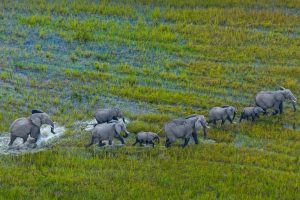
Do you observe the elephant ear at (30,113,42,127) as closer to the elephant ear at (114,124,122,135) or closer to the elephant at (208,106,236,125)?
the elephant ear at (114,124,122,135)

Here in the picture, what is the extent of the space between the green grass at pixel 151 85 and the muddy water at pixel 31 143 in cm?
41

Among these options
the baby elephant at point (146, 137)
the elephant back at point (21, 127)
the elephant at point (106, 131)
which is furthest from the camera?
the baby elephant at point (146, 137)

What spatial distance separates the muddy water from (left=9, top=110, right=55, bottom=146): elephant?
9.2 inches

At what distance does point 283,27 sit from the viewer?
42.0 meters

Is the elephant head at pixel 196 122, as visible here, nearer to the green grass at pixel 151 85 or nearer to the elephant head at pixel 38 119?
the green grass at pixel 151 85

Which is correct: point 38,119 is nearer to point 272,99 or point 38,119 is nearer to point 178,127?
point 178,127

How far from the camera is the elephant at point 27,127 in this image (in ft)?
83.4

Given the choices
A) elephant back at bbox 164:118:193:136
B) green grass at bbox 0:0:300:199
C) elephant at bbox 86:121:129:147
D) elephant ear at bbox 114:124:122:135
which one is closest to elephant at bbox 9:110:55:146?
green grass at bbox 0:0:300:199

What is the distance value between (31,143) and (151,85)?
9309 mm

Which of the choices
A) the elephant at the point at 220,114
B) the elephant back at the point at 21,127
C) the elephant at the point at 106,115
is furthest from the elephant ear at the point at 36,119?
the elephant at the point at 220,114

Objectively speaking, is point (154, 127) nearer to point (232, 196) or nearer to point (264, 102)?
point (264, 102)

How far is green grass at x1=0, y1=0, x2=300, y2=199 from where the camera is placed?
2227 centimetres

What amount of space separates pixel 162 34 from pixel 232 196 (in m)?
20.1

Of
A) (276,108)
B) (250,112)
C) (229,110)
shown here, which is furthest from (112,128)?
(276,108)
